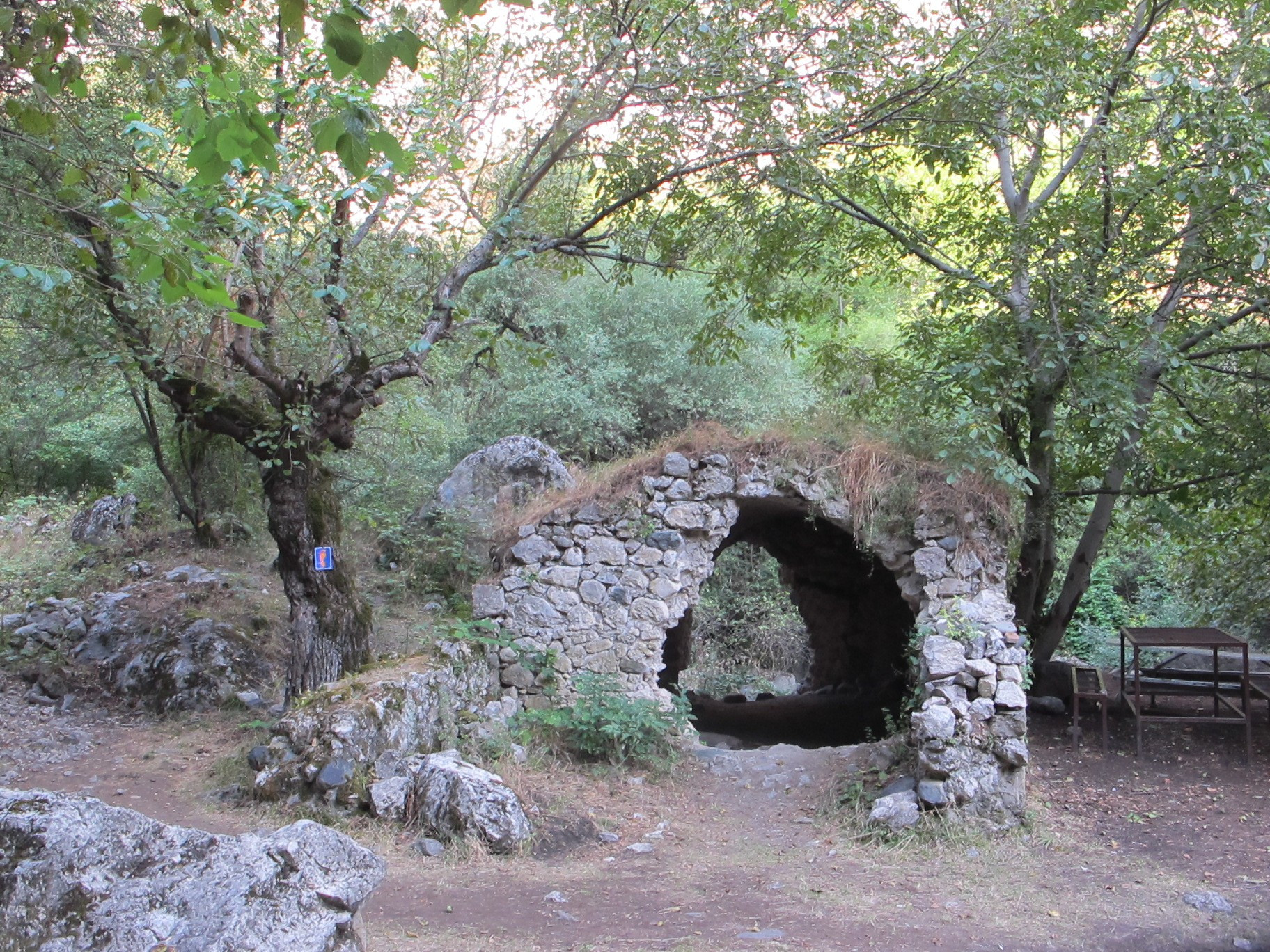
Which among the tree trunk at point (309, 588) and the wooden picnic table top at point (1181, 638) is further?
the wooden picnic table top at point (1181, 638)

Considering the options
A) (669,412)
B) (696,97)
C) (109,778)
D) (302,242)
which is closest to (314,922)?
(109,778)

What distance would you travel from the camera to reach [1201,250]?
7230 mm

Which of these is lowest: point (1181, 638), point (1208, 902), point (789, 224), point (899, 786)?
point (1208, 902)

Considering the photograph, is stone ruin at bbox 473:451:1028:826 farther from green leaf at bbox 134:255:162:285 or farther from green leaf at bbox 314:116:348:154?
green leaf at bbox 314:116:348:154

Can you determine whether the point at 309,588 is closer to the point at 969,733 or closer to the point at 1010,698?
the point at 969,733

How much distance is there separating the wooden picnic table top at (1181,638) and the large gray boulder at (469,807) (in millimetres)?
→ 5534

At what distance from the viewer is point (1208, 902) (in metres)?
5.23

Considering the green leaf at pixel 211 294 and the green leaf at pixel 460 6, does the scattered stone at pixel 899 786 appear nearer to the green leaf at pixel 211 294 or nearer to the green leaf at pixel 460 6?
the green leaf at pixel 211 294

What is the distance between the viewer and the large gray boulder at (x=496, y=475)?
11.1 m

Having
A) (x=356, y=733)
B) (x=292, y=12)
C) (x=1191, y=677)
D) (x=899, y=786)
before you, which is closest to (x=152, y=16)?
(x=292, y=12)

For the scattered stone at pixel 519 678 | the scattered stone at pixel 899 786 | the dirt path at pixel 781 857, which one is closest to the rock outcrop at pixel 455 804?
the dirt path at pixel 781 857

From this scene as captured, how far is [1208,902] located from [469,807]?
4.26 meters

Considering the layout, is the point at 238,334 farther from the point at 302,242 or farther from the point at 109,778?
the point at 109,778

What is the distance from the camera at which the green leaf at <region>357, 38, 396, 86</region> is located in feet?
8.27
